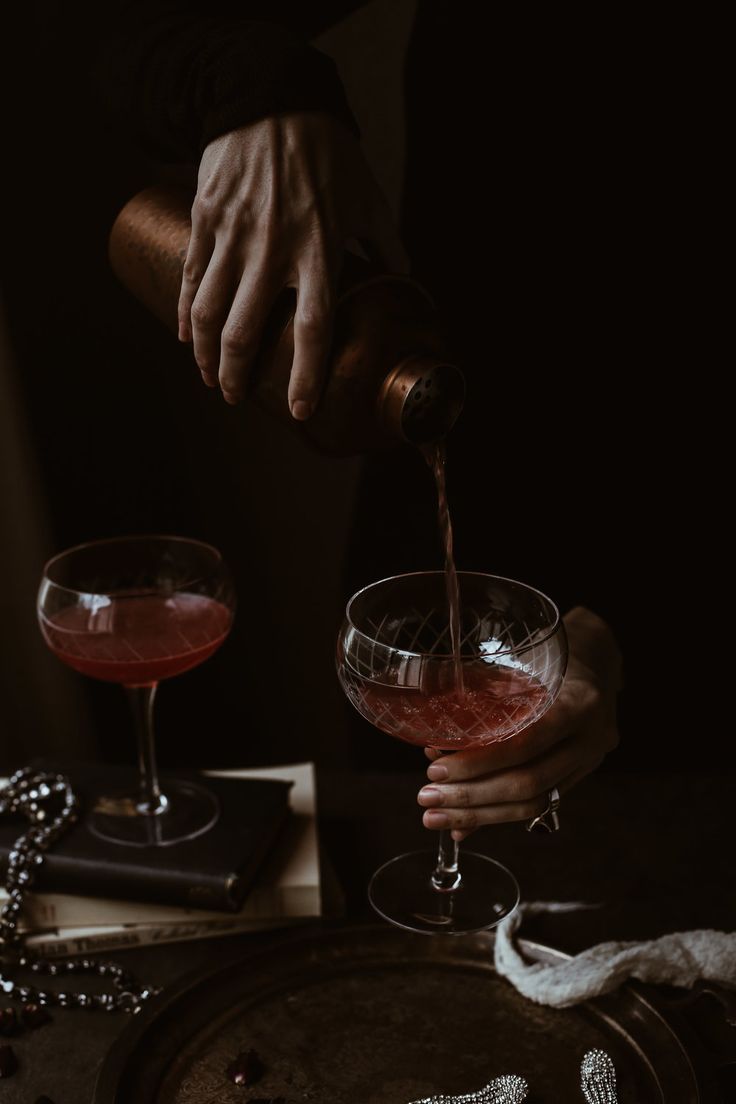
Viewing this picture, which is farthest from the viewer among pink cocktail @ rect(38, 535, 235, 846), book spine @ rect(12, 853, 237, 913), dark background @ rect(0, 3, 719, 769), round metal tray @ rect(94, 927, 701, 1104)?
dark background @ rect(0, 3, 719, 769)

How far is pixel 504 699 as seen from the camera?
109 cm

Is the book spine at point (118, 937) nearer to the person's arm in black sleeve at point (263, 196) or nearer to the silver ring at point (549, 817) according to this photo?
the silver ring at point (549, 817)

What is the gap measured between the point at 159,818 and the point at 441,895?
37 centimetres

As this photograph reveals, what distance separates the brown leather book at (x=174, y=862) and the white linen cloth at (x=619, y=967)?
303 mm

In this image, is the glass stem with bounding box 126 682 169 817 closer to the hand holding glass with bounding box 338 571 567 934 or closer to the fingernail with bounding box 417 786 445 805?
the hand holding glass with bounding box 338 571 567 934

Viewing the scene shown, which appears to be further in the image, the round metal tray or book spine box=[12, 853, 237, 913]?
book spine box=[12, 853, 237, 913]

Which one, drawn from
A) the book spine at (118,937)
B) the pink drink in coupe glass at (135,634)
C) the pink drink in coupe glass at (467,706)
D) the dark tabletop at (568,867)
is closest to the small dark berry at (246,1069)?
the dark tabletop at (568,867)

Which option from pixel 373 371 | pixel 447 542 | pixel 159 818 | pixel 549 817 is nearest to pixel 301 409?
pixel 373 371

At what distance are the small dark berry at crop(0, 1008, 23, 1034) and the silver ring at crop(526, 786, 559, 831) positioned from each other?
1.84 ft

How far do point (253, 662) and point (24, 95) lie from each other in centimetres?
122

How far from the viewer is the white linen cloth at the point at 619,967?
113 centimetres

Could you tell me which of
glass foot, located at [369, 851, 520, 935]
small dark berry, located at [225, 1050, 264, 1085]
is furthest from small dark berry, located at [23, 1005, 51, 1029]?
glass foot, located at [369, 851, 520, 935]

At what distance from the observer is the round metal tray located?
1.05 metres

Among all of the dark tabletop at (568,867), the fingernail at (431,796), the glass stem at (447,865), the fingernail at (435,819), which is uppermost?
the fingernail at (431,796)
